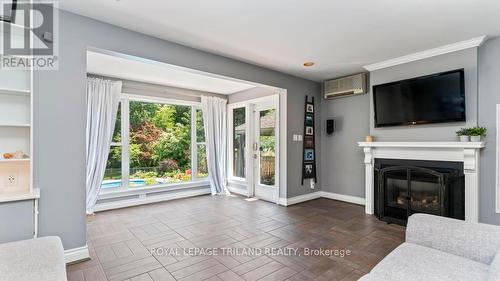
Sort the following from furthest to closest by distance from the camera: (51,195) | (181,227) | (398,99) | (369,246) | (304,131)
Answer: (304,131), (398,99), (181,227), (369,246), (51,195)

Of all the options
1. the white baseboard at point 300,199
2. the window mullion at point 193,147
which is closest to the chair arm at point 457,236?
the white baseboard at point 300,199

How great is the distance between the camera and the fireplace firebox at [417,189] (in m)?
3.22

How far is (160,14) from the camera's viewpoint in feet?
8.27

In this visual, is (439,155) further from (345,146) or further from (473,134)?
(345,146)

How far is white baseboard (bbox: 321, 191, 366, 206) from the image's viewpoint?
185 inches

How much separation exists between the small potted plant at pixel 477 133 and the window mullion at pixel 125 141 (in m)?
5.40

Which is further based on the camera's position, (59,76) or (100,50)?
(100,50)

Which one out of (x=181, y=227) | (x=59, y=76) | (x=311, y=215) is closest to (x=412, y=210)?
(x=311, y=215)

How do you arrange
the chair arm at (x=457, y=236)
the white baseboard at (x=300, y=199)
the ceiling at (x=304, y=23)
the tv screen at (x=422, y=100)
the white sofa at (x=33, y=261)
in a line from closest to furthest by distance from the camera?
the white sofa at (x=33, y=261)
the chair arm at (x=457, y=236)
the ceiling at (x=304, y=23)
the tv screen at (x=422, y=100)
the white baseboard at (x=300, y=199)

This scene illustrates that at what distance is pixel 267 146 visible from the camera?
523cm

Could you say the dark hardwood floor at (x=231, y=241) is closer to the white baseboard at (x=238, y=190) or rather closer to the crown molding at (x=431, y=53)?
the white baseboard at (x=238, y=190)

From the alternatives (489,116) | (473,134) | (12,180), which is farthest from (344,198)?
(12,180)

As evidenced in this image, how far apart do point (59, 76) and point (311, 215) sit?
150 inches

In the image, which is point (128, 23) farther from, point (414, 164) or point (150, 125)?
point (414, 164)
